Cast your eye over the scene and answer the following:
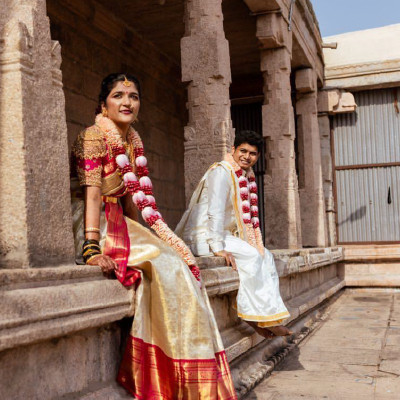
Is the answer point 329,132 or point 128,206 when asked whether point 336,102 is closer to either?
point 329,132

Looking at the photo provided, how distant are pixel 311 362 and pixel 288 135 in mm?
3856

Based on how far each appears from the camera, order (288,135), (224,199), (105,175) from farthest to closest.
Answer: (288,135) → (224,199) → (105,175)

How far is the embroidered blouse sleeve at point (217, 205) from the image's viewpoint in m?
4.06

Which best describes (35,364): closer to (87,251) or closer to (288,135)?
(87,251)

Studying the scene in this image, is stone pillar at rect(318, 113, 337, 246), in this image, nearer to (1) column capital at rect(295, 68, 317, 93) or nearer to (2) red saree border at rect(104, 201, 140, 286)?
(1) column capital at rect(295, 68, 317, 93)

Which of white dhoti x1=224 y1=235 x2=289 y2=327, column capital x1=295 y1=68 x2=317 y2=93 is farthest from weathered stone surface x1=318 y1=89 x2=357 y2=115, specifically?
white dhoti x1=224 y1=235 x2=289 y2=327

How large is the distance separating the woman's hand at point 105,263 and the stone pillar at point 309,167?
289 inches

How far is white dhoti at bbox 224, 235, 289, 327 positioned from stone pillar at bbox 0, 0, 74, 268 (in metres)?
1.66

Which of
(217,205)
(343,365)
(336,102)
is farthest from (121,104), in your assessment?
(336,102)

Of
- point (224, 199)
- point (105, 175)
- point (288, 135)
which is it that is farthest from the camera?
point (288, 135)

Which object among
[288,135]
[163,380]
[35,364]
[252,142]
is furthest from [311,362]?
[288,135]

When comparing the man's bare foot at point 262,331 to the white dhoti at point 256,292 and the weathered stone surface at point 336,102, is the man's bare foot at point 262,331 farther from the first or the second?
the weathered stone surface at point 336,102

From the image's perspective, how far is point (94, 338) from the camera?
97.3 inches

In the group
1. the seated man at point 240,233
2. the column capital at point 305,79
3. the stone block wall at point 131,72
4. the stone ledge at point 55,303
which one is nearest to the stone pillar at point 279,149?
the column capital at point 305,79
